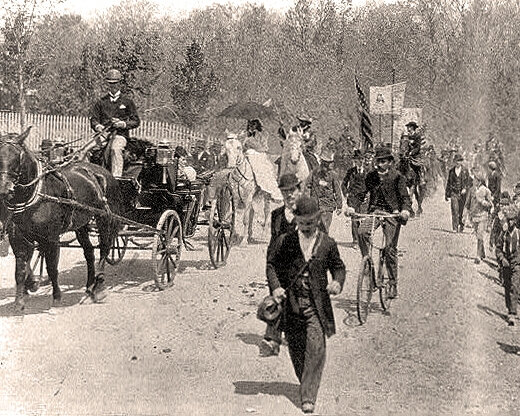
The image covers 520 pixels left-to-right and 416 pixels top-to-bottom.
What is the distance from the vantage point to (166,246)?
1066 cm

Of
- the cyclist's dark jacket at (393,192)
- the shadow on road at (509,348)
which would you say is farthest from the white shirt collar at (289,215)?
the shadow on road at (509,348)

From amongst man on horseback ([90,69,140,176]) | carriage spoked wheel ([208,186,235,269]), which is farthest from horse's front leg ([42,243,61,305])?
carriage spoked wheel ([208,186,235,269])

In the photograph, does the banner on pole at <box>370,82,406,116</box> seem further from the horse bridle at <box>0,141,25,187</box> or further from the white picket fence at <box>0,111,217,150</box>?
the horse bridle at <box>0,141,25,187</box>

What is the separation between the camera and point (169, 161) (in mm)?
11023

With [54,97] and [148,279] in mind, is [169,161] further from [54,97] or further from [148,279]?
[54,97]

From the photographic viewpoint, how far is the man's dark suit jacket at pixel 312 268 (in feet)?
20.2

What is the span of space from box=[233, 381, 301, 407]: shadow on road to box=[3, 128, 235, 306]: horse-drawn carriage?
3400mm

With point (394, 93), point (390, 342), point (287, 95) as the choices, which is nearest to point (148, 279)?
point (390, 342)

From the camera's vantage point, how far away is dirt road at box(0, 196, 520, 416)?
638cm

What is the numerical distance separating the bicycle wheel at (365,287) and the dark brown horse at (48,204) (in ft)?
10.3

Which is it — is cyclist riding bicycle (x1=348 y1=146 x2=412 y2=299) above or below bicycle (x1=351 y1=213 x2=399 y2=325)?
above

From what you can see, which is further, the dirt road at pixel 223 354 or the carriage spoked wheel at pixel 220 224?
the carriage spoked wheel at pixel 220 224

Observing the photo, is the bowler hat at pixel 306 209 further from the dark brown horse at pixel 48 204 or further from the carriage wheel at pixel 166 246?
the carriage wheel at pixel 166 246

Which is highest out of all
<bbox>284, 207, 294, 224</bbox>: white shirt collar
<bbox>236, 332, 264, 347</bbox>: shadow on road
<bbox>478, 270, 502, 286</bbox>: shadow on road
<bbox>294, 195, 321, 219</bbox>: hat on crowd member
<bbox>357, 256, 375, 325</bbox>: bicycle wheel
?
<bbox>294, 195, 321, 219</bbox>: hat on crowd member
